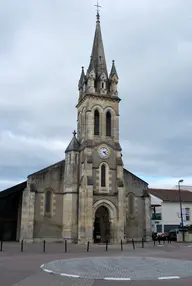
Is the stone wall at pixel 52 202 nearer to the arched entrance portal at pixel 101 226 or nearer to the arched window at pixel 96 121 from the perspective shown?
the arched entrance portal at pixel 101 226

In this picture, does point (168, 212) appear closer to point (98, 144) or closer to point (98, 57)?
point (98, 144)

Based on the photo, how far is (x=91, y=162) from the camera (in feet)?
111

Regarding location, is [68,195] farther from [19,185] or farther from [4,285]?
[4,285]

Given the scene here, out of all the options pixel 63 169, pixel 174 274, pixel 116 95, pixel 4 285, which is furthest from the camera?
pixel 116 95

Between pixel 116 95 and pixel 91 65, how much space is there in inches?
185

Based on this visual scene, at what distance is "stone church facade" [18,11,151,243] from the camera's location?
33.1m

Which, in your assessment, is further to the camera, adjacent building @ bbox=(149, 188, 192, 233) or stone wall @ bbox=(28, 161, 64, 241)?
adjacent building @ bbox=(149, 188, 192, 233)

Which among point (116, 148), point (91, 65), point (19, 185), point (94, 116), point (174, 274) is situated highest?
point (91, 65)

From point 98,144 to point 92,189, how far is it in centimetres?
524

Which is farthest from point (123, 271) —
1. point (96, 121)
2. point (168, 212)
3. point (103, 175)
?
point (168, 212)

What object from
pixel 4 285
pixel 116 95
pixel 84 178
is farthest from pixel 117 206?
pixel 4 285

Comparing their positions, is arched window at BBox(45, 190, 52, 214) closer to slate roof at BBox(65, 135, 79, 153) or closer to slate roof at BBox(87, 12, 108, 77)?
slate roof at BBox(65, 135, 79, 153)

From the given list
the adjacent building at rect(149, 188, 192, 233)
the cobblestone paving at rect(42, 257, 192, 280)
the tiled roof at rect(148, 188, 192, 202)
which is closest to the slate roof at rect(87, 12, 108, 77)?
the adjacent building at rect(149, 188, 192, 233)

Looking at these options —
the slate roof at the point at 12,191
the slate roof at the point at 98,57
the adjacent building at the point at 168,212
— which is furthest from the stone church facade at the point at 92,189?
the adjacent building at the point at 168,212
